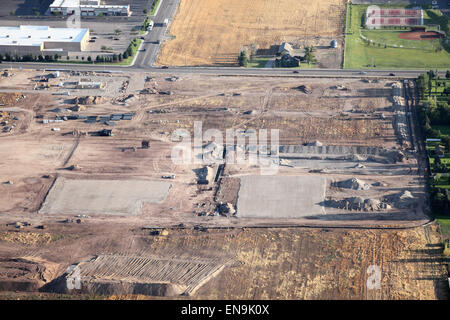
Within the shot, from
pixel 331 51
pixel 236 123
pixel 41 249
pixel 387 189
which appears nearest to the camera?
pixel 41 249

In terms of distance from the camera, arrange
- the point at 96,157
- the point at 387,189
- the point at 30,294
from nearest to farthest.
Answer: the point at 30,294
the point at 387,189
the point at 96,157

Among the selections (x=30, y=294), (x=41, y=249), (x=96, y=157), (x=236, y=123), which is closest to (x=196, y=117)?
(x=236, y=123)

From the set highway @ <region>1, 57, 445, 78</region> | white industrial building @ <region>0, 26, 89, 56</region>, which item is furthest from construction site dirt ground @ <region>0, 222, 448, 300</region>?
white industrial building @ <region>0, 26, 89, 56</region>

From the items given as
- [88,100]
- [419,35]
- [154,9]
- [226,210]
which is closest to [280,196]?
[226,210]

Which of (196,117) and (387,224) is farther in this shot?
(196,117)

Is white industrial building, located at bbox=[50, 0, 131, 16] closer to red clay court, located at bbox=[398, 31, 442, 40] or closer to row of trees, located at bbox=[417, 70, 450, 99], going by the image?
red clay court, located at bbox=[398, 31, 442, 40]

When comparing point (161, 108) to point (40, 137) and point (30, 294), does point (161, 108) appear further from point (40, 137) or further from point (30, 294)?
point (30, 294)

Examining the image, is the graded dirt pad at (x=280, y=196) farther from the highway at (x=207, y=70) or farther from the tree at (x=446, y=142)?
the highway at (x=207, y=70)
